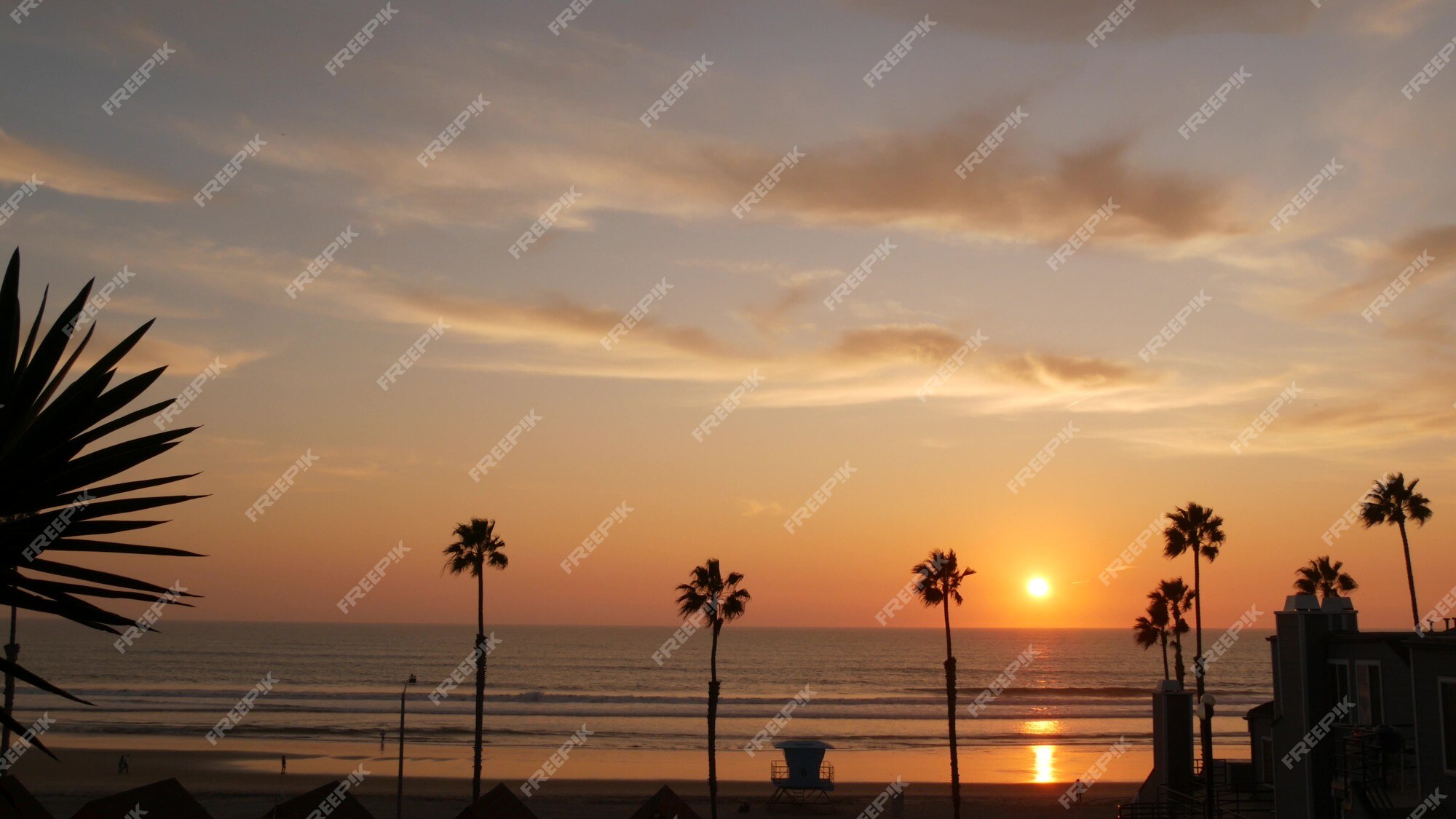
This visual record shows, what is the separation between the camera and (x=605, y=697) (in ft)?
364

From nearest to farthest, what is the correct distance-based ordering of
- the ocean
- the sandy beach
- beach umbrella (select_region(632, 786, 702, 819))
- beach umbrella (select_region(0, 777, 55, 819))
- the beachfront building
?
the beachfront building, beach umbrella (select_region(0, 777, 55, 819)), beach umbrella (select_region(632, 786, 702, 819)), the sandy beach, the ocean

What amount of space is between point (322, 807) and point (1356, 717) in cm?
2568

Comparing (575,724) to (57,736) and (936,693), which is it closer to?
(57,736)

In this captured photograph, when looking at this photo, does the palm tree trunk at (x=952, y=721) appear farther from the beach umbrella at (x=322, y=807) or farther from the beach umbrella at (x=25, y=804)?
the beach umbrella at (x=25, y=804)

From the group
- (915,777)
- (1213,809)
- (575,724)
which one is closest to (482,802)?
(1213,809)

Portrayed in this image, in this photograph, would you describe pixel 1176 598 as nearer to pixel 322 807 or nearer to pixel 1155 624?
pixel 1155 624

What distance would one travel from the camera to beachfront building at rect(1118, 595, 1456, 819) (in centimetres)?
1906

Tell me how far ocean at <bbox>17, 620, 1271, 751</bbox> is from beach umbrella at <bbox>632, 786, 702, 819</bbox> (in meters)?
41.7

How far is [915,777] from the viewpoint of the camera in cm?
6078

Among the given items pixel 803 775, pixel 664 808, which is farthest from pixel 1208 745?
pixel 803 775

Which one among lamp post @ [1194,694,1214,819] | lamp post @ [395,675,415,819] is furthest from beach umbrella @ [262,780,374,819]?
lamp post @ [1194,694,1214,819]

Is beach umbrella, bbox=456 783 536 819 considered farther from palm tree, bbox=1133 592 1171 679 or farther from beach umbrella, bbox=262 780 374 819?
palm tree, bbox=1133 592 1171 679

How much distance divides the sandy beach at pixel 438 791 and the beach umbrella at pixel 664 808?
15.3 metres

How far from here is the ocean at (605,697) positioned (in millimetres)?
80938
